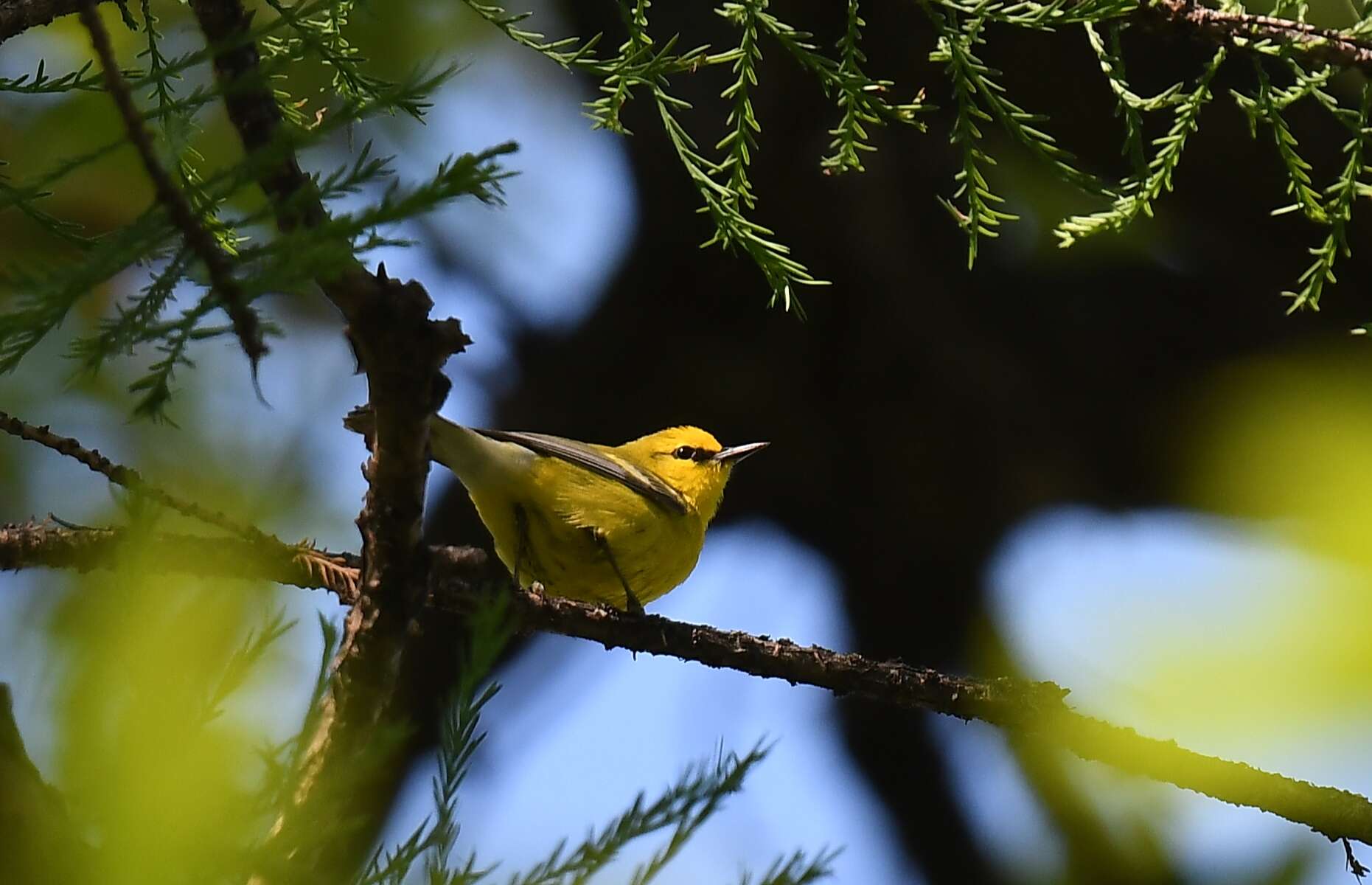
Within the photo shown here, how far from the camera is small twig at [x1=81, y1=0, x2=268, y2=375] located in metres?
0.94

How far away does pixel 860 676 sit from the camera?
2.07m

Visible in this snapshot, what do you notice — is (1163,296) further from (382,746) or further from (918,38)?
(382,746)

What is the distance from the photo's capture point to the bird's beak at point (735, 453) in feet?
13.7

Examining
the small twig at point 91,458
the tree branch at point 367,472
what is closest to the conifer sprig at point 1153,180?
the tree branch at point 367,472

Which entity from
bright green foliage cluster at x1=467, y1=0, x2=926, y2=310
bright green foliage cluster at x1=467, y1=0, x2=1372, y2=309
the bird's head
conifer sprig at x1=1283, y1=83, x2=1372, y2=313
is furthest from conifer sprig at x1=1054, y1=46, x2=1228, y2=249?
the bird's head

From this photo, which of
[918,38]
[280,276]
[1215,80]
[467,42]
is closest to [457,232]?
[467,42]

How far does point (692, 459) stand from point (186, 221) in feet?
10.6

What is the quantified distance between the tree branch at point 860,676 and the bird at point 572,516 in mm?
924

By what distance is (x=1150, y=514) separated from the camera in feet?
16.3

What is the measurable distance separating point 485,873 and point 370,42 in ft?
11.9

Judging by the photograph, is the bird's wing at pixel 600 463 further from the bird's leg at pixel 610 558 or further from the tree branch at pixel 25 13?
the tree branch at pixel 25 13

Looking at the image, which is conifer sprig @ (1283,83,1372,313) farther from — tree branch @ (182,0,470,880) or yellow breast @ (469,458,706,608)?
yellow breast @ (469,458,706,608)

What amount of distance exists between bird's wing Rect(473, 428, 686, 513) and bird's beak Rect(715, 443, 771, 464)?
419mm

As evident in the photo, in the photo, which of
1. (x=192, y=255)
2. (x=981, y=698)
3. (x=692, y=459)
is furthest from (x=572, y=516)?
(x=192, y=255)
